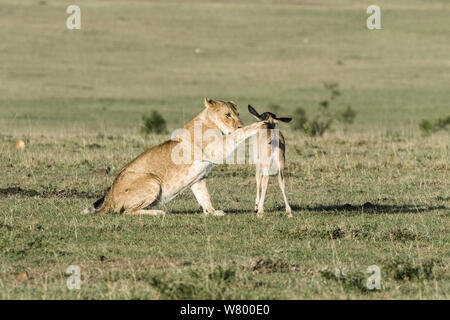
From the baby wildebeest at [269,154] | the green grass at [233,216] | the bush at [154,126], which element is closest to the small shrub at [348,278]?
the green grass at [233,216]

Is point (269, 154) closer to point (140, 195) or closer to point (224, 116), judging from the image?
point (224, 116)

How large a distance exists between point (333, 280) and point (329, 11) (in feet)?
300

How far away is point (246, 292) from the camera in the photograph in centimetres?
809

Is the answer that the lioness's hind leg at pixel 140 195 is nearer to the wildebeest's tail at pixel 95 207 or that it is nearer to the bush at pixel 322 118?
the wildebeest's tail at pixel 95 207

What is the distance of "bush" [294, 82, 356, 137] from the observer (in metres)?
30.0

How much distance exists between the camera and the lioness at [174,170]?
40.0 feet

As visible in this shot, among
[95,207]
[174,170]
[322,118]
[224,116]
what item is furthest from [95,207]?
[322,118]

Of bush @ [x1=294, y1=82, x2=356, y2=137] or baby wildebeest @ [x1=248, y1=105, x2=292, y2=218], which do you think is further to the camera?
bush @ [x1=294, y1=82, x2=356, y2=137]

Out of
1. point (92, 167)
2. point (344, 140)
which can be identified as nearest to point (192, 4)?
point (344, 140)

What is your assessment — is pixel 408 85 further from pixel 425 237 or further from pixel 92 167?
pixel 425 237

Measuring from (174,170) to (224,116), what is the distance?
0.98 m

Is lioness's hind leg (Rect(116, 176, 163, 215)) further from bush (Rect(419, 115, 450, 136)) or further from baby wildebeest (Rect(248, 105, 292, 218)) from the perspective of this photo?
bush (Rect(419, 115, 450, 136))

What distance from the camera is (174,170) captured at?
1227cm

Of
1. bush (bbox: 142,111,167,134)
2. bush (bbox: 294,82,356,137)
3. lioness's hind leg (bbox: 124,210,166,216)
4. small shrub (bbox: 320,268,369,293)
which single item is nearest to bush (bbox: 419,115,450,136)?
bush (bbox: 294,82,356,137)
